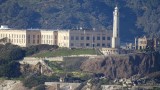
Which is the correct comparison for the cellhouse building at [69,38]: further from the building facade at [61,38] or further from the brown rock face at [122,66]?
the brown rock face at [122,66]

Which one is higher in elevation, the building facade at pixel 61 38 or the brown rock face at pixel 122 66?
the building facade at pixel 61 38

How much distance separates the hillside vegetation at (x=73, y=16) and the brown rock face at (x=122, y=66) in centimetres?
2994

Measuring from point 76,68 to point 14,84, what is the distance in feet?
19.7

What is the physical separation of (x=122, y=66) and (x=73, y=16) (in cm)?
3811

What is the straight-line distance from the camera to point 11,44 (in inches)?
5413

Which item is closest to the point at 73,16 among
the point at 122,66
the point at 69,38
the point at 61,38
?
the point at 61,38

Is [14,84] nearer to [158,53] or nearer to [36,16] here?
[158,53]

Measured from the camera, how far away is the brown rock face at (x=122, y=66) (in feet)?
427

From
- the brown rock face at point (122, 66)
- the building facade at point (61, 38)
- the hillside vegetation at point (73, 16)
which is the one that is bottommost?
the brown rock face at point (122, 66)

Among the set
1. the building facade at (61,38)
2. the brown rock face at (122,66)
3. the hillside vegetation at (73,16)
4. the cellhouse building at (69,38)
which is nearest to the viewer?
the brown rock face at (122,66)

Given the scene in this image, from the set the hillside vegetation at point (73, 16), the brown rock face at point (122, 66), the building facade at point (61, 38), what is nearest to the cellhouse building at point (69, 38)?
the building facade at point (61, 38)

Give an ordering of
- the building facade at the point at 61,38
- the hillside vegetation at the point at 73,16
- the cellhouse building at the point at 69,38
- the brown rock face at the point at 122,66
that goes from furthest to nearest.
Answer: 1. the hillside vegetation at the point at 73,16
2. the building facade at the point at 61,38
3. the cellhouse building at the point at 69,38
4. the brown rock face at the point at 122,66

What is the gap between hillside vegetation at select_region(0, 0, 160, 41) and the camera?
166500 millimetres

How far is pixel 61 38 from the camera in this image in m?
137
